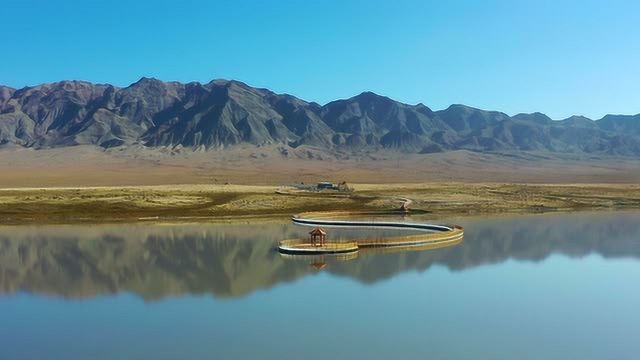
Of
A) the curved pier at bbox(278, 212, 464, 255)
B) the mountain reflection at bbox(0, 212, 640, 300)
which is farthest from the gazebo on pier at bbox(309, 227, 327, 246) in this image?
the mountain reflection at bbox(0, 212, 640, 300)

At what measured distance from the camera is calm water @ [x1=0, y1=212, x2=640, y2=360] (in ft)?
64.1

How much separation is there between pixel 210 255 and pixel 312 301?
14.2m

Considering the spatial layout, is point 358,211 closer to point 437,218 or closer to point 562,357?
point 437,218

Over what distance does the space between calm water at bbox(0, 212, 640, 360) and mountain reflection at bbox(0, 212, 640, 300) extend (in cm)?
12

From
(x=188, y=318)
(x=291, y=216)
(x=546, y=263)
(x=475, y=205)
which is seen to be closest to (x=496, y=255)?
(x=546, y=263)

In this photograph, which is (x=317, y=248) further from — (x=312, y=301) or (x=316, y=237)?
(x=312, y=301)

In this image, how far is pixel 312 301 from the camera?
25641mm

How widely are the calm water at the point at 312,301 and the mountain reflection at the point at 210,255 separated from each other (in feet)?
0.40

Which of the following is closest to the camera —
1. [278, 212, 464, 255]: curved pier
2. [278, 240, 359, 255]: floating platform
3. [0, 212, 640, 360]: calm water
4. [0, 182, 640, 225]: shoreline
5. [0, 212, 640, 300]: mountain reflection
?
[0, 212, 640, 360]: calm water

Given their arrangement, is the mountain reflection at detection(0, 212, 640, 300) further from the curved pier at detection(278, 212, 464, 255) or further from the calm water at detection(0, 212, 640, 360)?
the curved pier at detection(278, 212, 464, 255)

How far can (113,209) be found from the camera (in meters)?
65.1

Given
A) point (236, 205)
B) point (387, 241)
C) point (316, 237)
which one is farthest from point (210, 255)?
point (236, 205)

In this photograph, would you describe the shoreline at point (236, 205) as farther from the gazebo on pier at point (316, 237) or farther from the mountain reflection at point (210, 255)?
the gazebo on pier at point (316, 237)

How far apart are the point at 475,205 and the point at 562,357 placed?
55587 millimetres
